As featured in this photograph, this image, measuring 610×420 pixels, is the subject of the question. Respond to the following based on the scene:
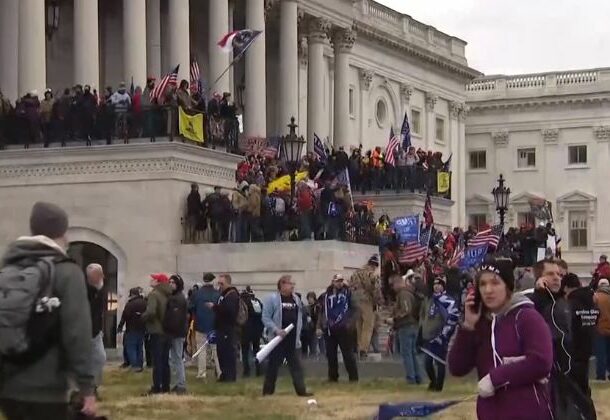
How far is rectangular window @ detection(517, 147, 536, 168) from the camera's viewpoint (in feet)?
276

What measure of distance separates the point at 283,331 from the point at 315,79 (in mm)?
36851

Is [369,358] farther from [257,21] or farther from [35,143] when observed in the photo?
[257,21]

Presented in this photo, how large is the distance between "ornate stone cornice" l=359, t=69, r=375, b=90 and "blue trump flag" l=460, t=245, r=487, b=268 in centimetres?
2692

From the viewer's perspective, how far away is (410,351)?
2294 cm

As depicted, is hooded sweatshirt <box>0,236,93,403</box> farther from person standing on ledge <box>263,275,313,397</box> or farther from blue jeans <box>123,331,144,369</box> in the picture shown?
blue jeans <box>123,331,144,369</box>

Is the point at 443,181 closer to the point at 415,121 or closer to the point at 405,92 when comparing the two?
the point at 405,92

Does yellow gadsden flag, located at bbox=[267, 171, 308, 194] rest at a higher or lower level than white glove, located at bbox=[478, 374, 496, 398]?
higher

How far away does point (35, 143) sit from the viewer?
34938 millimetres

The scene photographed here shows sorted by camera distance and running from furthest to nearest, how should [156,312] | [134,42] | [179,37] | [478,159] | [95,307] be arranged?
[478,159]
[179,37]
[134,42]
[156,312]
[95,307]

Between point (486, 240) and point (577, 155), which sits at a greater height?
point (577, 155)

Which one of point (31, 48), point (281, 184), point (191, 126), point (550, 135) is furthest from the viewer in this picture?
point (550, 135)

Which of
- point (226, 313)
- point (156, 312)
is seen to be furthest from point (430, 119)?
point (156, 312)

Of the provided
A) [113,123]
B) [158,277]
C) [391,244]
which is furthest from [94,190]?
[158,277]

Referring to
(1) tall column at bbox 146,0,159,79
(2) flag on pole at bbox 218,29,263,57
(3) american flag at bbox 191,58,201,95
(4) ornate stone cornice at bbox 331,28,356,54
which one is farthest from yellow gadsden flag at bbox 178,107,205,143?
(4) ornate stone cornice at bbox 331,28,356,54
